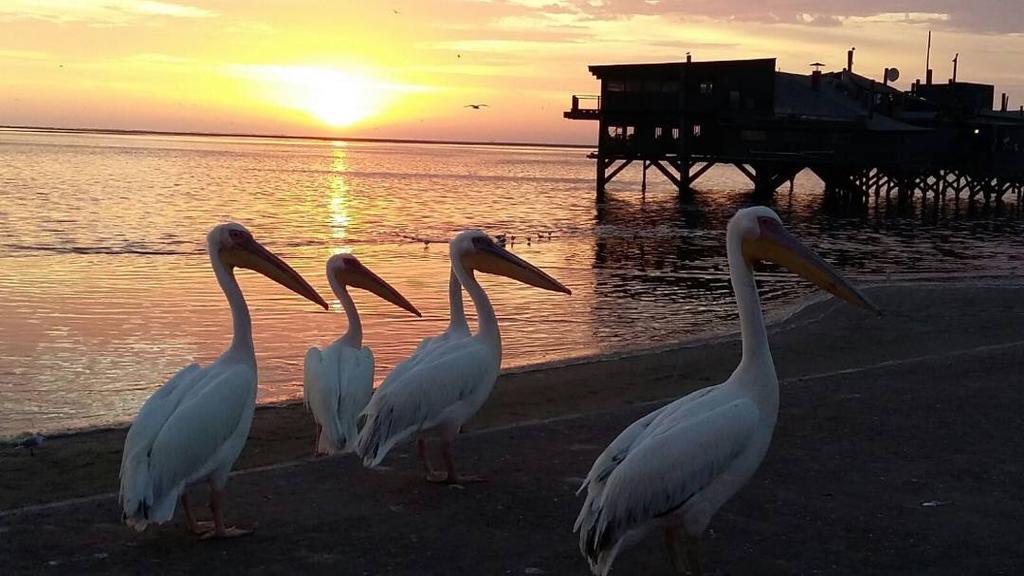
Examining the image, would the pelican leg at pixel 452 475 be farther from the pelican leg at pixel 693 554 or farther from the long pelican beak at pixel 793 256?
the long pelican beak at pixel 793 256

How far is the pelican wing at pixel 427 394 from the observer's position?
6.48m

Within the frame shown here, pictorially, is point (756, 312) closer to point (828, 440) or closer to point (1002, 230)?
point (828, 440)

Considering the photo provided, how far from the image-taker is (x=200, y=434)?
539cm

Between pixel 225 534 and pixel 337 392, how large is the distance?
6.19 feet

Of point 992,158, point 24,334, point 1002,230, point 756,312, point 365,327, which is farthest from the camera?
point 992,158

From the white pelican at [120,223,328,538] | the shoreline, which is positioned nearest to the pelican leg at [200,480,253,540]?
the white pelican at [120,223,328,538]

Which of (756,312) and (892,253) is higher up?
(756,312)

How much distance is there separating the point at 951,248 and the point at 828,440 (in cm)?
2514

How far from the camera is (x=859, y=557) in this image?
519 centimetres

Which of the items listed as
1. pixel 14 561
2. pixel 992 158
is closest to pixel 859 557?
pixel 14 561

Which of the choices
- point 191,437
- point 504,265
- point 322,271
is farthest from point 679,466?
point 322,271

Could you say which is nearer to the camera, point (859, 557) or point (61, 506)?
point (859, 557)

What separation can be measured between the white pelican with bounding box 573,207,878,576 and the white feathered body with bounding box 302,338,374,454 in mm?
2578

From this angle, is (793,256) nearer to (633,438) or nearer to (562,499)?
(633,438)
